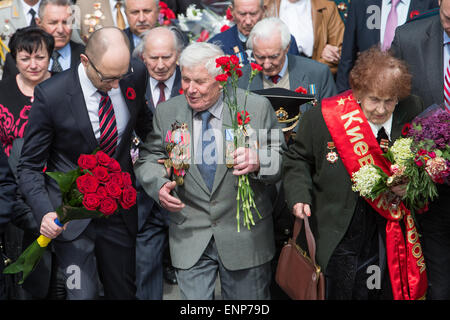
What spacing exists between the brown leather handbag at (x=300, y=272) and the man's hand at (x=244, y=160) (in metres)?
0.49

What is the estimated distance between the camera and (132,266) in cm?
498

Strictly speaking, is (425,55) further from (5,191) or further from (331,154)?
(5,191)

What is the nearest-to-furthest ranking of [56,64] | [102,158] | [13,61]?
[102,158] → [13,61] → [56,64]

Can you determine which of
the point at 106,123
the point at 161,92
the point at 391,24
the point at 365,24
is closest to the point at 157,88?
the point at 161,92

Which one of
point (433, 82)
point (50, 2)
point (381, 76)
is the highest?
point (50, 2)

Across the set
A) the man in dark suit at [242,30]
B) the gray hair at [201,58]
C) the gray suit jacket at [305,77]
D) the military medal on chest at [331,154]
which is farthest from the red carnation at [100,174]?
the man in dark suit at [242,30]

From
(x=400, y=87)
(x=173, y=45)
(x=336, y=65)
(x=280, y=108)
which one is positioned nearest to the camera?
(x=400, y=87)

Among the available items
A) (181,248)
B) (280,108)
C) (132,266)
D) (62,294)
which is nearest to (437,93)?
(280,108)

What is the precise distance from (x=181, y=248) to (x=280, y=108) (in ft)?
4.49

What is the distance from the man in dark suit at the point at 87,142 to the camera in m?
4.48

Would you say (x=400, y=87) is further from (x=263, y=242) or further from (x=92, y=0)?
(x=92, y=0)

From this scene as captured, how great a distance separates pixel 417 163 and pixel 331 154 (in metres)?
0.59

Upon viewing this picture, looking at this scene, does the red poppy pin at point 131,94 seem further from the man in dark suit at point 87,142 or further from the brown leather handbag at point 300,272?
the brown leather handbag at point 300,272

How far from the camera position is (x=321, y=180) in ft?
15.1
